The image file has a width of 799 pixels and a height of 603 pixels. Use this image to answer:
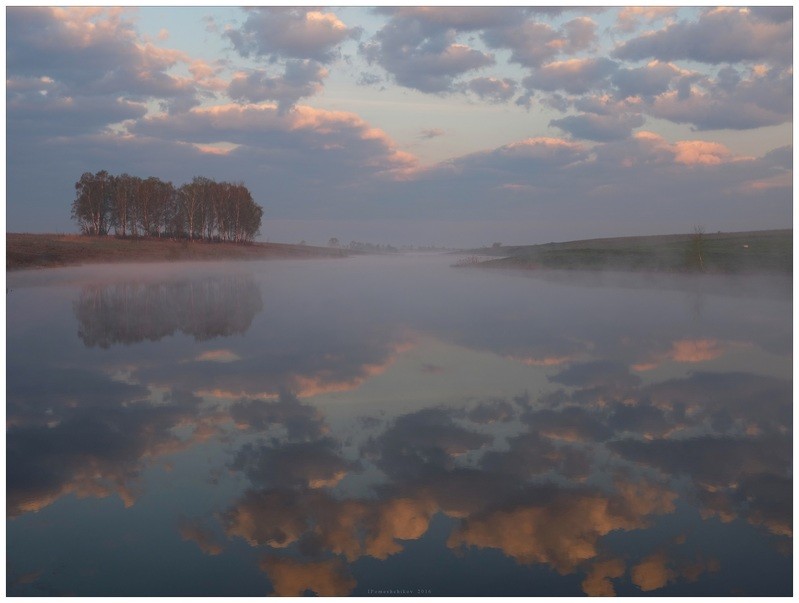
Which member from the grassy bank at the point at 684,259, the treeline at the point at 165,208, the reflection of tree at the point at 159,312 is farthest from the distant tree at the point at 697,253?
the treeline at the point at 165,208

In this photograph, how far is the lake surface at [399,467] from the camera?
845 centimetres

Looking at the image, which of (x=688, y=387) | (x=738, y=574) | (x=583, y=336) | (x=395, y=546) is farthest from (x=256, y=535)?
(x=583, y=336)

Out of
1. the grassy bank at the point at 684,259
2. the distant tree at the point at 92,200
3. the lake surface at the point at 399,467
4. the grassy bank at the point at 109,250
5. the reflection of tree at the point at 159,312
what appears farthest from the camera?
the distant tree at the point at 92,200

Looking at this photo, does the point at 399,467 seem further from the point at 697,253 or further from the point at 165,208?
the point at 165,208

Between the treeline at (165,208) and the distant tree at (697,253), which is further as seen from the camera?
the treeline at (165,208)

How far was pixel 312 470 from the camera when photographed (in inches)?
445

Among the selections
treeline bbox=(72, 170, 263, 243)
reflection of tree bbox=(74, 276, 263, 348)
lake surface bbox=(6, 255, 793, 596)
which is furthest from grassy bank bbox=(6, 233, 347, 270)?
lake surface bbox=(6, 255, 793, 596)

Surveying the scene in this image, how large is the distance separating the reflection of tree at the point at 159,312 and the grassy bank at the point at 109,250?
34.7m

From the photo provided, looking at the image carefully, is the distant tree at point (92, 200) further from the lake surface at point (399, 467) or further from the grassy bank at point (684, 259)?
the lake surface at point (399, 467)

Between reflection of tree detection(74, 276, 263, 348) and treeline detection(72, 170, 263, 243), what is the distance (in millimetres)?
74600

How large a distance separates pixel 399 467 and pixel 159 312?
27.6m

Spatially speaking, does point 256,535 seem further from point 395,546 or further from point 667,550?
point 667,550

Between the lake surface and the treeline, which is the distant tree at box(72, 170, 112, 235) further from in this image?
the lake surface

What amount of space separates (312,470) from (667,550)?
6.00m
